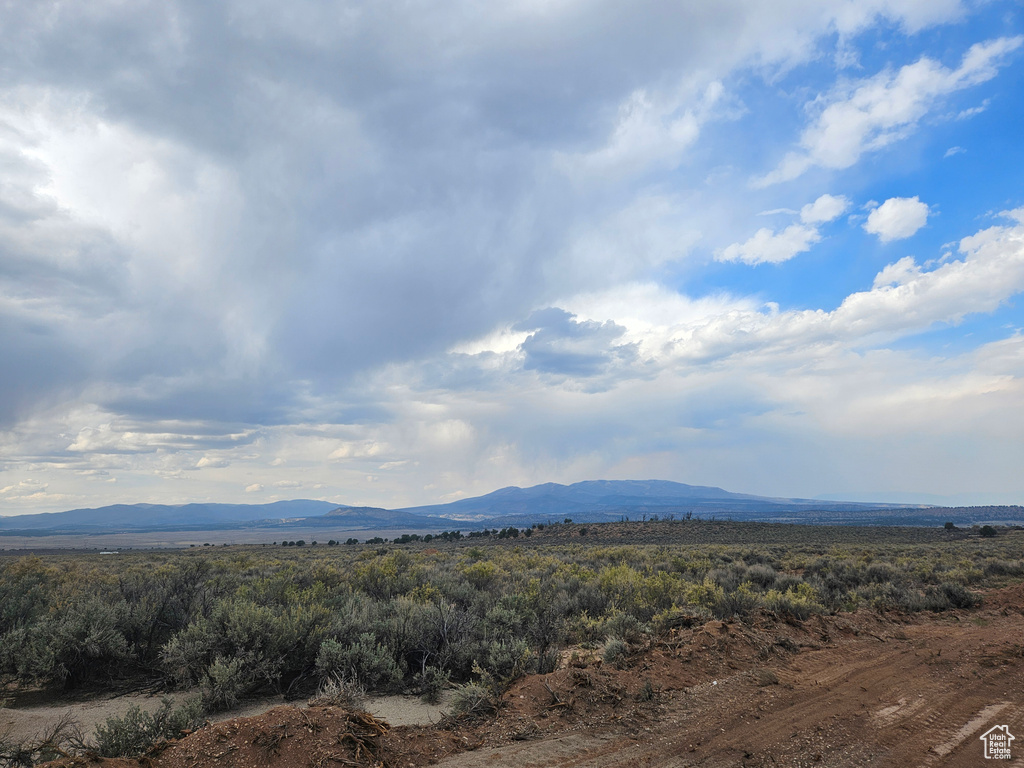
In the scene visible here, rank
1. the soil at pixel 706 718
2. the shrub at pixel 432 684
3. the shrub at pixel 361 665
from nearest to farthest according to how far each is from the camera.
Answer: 1. the soil at pixel 706 718
2. the shrub at pixel 432 684
3. the shrub at pixel 361 665

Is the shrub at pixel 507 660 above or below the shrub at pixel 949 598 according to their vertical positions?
above

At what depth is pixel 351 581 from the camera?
53.1ft

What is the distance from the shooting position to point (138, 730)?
6223 mm

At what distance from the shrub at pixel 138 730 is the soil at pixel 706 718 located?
2.55ft

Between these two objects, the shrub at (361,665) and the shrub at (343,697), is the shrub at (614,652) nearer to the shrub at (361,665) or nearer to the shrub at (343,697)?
the shrub at (361,665)

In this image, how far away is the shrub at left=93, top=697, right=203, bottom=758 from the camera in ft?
19.6

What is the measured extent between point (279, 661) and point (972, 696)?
10755mm

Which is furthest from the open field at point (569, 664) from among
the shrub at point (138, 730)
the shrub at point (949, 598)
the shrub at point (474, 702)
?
the shrub at point (138, 730)

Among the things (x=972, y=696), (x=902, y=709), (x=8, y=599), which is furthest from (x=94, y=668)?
(x=972, y=696)

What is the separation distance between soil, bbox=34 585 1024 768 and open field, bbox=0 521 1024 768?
0.04 meters

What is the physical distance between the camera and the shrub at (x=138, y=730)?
5.98 meters

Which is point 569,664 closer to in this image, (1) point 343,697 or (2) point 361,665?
(2) point 361,665

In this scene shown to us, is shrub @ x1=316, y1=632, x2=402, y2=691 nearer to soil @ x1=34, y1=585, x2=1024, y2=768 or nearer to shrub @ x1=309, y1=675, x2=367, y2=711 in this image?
shrub @ x1=309, y1=675, x2=367, y2=711

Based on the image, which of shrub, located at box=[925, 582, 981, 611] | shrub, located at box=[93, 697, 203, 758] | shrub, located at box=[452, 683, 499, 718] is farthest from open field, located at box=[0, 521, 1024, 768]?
shrub, located at box=[93, 697, 203, 758]
